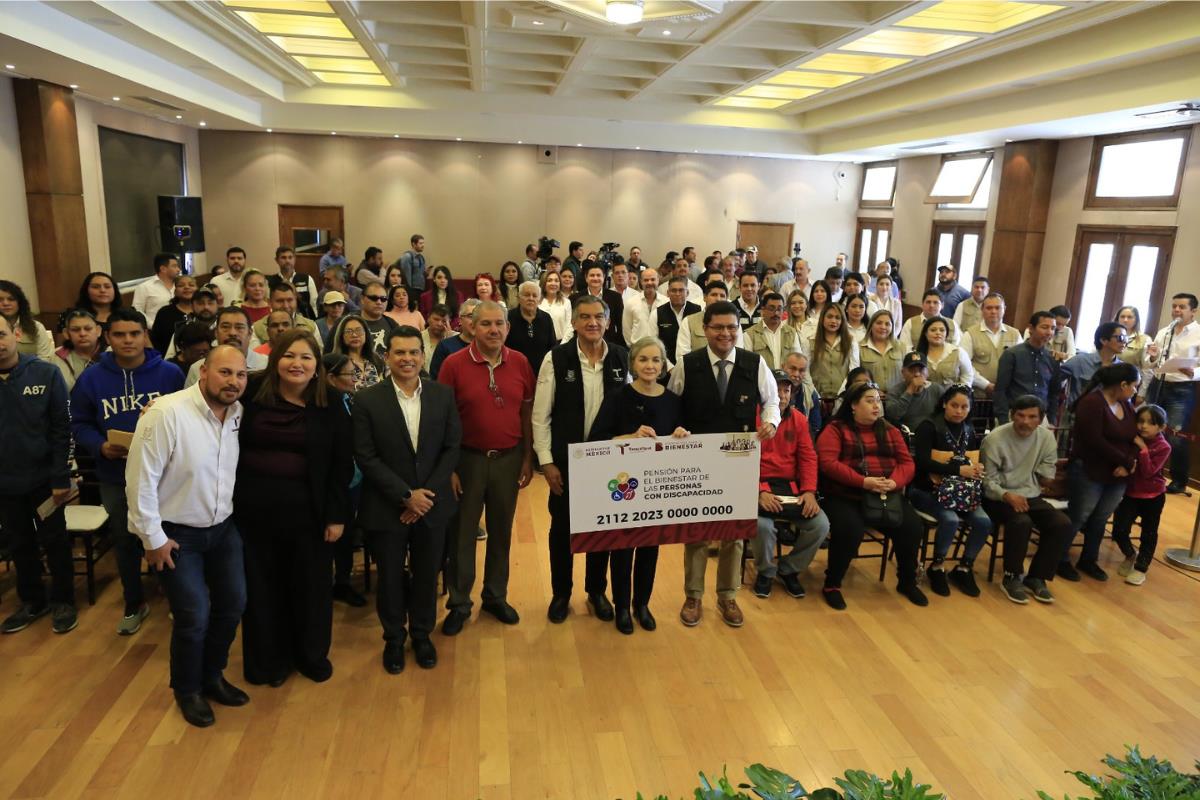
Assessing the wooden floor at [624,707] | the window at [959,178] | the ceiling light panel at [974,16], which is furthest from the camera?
the window at [959,178]

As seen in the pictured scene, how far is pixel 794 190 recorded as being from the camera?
15.2 meters

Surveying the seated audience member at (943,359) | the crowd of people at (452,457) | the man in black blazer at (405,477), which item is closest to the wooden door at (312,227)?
the crowd of people at (452,457)

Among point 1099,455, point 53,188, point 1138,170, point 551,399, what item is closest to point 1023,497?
point 1099,455

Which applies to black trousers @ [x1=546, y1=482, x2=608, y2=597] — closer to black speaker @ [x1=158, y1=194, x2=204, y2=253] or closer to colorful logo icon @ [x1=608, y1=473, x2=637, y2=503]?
colorful logo icon @ [x1=608, y1=473, x2=637, y2=503]

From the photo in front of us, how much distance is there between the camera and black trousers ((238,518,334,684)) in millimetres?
3082

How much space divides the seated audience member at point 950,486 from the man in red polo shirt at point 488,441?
8.35 feet

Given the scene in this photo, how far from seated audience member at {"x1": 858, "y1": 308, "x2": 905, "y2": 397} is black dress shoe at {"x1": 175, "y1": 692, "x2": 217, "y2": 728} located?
469 centimetres

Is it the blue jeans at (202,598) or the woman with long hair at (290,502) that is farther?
the woman with long hair at (290,502)

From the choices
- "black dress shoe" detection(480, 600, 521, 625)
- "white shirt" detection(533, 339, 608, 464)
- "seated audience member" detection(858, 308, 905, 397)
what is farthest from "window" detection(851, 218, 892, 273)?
"black dress shoe" detection(480, 600, 521, 625)

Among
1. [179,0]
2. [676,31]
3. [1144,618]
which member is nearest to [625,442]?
[1144,618]

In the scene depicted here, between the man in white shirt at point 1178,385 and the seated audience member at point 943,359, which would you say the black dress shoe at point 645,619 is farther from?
the man in white shirt at point 1178,385

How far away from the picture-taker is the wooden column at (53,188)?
7.29 m

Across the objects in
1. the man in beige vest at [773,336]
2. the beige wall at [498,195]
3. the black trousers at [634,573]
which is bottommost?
the black trousers at [634,573]

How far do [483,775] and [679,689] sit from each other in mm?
1015
